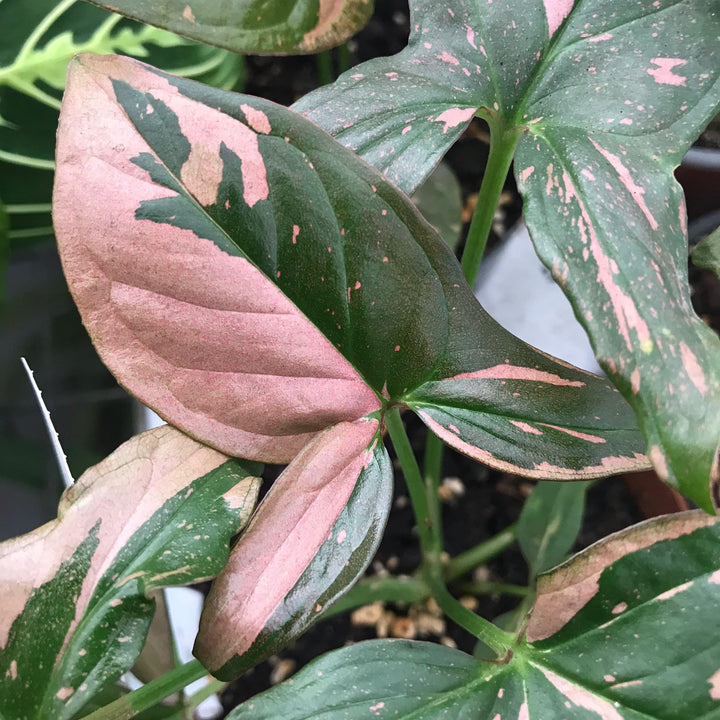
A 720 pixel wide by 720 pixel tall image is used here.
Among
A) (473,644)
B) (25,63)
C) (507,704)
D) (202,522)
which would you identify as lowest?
(473,644)

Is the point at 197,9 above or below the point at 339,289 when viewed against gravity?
above

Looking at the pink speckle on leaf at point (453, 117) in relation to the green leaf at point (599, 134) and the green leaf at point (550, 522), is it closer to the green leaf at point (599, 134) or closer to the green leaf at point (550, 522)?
the green leaf at point (599, 134)

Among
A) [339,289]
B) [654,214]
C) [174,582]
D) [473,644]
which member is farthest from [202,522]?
[473,644]

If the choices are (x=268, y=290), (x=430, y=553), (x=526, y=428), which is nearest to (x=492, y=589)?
(x=430, y=553)

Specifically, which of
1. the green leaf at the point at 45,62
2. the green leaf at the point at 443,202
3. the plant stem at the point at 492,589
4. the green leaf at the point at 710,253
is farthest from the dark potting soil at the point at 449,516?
the green leaf at the point at 710,253

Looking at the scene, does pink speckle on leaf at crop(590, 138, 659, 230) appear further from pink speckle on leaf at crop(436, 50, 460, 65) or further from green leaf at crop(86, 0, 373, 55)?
green leaf at crop(86, 0, 373, 55)

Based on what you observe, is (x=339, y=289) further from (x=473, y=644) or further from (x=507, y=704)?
(x=473, y=644)

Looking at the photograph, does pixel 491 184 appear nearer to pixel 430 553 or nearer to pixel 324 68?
pixel 430 553
